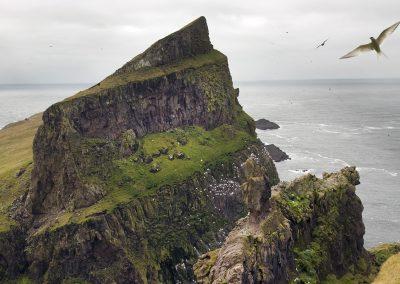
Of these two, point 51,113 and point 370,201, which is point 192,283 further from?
point 370,201

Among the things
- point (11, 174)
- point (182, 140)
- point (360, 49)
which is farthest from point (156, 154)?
point (360, 49)

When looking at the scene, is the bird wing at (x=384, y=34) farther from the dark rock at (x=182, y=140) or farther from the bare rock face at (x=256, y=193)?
the dark rock at (x=182, y=140)

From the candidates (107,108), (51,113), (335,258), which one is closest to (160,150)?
(107,108)

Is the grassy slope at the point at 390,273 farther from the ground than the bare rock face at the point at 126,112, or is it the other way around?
the bare rock face at the point at 126,112

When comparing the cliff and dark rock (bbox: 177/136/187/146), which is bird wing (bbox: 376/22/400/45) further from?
dark rock (bbox: 177/136/187/146)

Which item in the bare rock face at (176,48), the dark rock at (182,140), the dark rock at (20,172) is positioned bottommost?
the dark rock at (20,172)

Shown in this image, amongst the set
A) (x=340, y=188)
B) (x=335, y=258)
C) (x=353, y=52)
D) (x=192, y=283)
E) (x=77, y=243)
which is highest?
(x=353, y=52)

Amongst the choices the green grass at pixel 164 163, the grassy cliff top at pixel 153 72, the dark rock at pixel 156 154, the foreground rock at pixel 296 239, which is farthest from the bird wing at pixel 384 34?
the grassy cliff top at pixel 153 72
